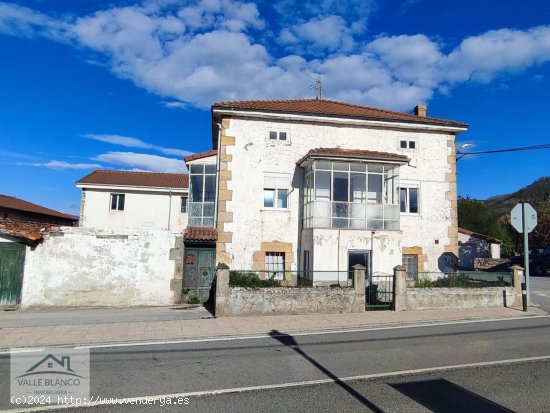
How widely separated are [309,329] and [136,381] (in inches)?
209

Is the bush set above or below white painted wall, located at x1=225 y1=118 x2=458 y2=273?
below

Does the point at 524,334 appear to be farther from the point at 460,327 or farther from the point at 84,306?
the point at 84,306

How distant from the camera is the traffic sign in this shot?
14.2 metres

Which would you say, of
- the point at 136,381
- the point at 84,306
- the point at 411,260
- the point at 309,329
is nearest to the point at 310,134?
the point at 411,260

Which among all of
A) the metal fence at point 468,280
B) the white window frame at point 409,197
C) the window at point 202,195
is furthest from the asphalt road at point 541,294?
the window at point 202,195

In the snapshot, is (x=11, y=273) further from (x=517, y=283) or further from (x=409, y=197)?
(x=517, y=283)

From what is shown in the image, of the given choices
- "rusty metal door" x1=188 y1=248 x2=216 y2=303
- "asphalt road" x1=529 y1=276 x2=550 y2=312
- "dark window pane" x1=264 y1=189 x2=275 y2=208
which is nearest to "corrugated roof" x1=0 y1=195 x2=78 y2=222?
"rusty metal door" x1=188 y1=248 x2=216 y2=303

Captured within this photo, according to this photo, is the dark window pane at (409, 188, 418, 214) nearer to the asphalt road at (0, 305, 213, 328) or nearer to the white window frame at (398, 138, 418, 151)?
the white window frame at (398, 138, 418, 151)

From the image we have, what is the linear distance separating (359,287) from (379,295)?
1268 millimetres

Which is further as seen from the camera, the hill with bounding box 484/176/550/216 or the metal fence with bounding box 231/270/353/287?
the hill with bounding box 484/176/550/216

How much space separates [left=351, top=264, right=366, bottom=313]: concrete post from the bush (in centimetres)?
280

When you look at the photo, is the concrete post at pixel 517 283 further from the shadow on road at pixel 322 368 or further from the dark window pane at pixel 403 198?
the shadow on road at pixel 322 368

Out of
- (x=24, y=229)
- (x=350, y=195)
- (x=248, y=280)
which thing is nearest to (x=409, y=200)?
(x=350, y=195)

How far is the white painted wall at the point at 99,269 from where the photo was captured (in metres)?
13.5
